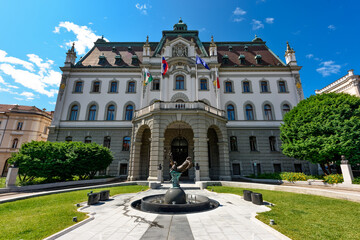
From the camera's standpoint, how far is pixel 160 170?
17.2 metres

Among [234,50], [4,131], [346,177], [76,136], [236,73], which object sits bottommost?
[346,177]

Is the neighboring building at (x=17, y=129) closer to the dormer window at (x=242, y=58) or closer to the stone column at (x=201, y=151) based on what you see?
the stone column at (x=201, y=151)

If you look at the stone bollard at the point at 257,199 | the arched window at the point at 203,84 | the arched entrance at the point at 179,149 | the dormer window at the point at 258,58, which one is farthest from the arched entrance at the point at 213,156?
the dormer window at the point at 258,58

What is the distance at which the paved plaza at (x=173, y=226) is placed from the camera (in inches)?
203

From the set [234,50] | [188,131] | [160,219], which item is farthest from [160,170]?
[234,50]

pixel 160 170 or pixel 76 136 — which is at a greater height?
pixel 76 136

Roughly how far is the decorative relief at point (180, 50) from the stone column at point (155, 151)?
47.7 feet

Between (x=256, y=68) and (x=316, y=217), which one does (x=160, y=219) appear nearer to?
(x=316, y=217)

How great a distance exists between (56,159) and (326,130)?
26.2 meters

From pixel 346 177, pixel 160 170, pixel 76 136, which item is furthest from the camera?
pixel 76 136

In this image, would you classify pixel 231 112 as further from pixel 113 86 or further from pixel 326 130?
pixel 113 86

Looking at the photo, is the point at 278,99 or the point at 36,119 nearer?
the point at 278,99

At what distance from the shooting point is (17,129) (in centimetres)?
3684

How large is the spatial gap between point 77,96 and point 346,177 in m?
34.8
